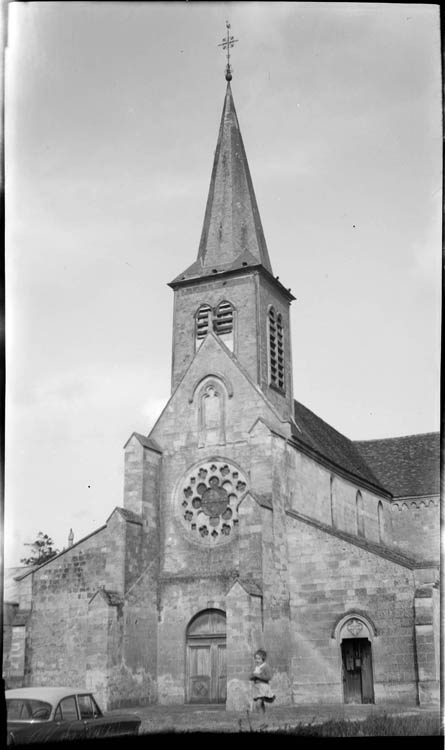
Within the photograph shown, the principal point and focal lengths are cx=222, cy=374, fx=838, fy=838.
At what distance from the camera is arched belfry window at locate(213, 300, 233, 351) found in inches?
1332

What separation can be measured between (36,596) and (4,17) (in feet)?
82.9

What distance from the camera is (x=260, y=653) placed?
2347 centimetres

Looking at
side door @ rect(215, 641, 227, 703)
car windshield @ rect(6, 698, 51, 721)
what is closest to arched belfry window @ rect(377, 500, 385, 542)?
side door @ rect(215, 641, 227, 703)

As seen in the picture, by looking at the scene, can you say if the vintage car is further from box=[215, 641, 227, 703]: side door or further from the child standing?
box=[215, 641, 227, 703]: side door

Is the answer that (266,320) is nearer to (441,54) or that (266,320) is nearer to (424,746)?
(424,746)

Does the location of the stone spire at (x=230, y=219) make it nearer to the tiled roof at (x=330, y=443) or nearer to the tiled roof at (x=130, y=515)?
the tiled roof at (x=330, y=443)

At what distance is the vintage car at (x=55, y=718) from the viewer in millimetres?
13234

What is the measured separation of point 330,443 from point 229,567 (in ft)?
39.0

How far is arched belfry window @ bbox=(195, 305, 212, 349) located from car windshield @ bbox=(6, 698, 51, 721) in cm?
2175

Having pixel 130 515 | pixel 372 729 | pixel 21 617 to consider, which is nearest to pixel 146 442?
pixel 130 515

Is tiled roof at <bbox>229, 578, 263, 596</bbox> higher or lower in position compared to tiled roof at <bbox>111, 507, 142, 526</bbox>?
lower

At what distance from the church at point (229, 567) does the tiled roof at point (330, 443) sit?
327 millimetres

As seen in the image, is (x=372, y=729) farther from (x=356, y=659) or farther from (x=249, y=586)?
(x=356, y=659)

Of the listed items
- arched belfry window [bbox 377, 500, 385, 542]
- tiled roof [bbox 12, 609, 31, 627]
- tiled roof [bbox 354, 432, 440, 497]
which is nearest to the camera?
tiled roof [bbox 12, 609, 31, 627]
